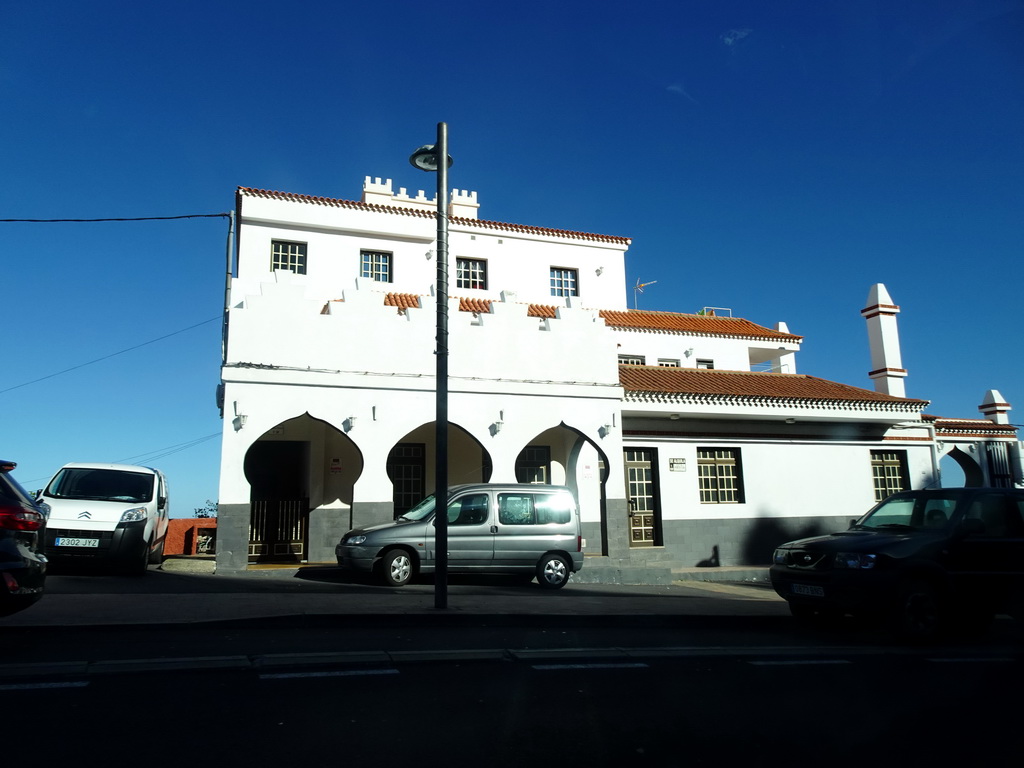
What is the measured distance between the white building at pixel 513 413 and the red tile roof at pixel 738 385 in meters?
0.10

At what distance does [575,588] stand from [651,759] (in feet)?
33.7

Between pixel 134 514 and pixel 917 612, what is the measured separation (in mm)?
11723

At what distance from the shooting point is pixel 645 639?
8.84 m

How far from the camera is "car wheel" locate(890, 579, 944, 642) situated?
8.92 metres

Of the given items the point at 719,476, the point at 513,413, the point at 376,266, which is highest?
the point at 376,266

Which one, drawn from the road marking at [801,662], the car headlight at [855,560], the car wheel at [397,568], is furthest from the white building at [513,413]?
the road marking at [801,662]

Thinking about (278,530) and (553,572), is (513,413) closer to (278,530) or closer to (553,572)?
(553,572)

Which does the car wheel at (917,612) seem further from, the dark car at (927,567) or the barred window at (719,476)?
the barred window at (719,476)

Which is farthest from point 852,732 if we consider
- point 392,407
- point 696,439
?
point 696,439

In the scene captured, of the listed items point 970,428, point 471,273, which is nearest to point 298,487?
point 471,273

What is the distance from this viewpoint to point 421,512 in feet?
45.8

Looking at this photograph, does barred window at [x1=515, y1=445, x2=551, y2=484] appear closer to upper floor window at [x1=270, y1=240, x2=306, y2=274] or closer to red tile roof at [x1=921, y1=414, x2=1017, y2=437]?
upper floor window at [x1=270, y1=240, x2=306, y2=274]

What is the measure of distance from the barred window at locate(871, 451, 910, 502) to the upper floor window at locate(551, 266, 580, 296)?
12123mm

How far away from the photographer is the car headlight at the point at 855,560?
357 inches
